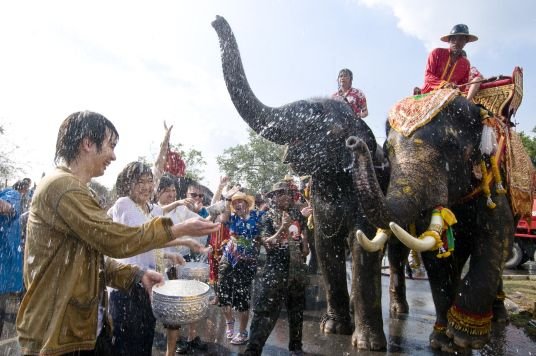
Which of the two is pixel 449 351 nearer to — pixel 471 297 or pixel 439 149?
pixel 471 297

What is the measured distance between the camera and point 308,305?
21.4 ft

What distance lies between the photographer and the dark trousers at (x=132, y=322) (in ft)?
10.0

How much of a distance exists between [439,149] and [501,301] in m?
2.95

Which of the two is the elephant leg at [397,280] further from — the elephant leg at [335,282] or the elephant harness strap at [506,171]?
the elephant harness strap at [506,171]

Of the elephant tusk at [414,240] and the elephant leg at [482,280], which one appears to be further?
the elephant leg at [482,280]

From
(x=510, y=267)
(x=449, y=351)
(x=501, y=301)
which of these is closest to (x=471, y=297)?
(x=449, y=351)

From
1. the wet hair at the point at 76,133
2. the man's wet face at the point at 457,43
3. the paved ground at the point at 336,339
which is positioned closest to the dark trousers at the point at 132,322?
the paved ground at the point at 336,339

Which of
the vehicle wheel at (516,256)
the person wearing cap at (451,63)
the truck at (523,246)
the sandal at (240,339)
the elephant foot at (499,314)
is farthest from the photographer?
the vehicle wheel at (516,256)

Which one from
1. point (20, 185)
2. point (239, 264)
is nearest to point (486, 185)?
point (239, 264)

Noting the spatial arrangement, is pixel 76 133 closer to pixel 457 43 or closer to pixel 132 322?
pixel 132 322

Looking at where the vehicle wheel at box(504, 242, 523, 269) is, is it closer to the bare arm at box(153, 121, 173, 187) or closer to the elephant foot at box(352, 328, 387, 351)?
the elephant foot at box(352, 328, 387, 351)

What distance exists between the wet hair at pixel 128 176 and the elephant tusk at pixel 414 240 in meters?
2.09

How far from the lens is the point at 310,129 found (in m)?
4.54

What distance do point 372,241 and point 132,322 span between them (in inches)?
78.3
